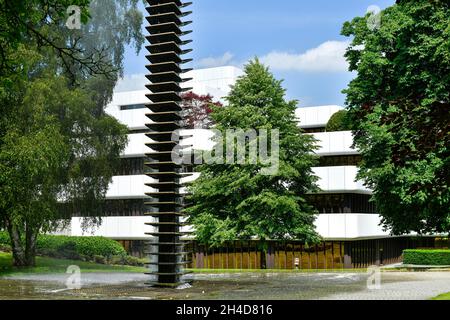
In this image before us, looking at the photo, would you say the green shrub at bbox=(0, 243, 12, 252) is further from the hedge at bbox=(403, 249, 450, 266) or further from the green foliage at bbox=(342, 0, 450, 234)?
the hedge at bbox=(403, 249, 450, 266)

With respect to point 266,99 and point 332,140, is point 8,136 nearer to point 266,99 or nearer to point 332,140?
point 266,99

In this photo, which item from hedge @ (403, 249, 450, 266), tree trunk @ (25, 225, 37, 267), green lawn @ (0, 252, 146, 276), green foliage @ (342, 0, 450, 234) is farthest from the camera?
hedge @ (403, 249, 450, 266)

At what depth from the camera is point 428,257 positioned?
46406 mm

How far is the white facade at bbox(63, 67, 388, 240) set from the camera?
46.1 m

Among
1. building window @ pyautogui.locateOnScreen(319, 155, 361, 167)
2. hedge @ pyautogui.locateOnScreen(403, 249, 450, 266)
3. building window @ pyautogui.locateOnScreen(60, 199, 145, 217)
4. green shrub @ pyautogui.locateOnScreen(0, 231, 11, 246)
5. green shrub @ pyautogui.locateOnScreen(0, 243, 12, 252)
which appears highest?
building window @ pyautogui.locateOnScreen(319, 155, 361, 167)

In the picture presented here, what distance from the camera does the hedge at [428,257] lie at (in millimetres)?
45719

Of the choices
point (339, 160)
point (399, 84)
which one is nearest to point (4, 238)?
point (339, 160)

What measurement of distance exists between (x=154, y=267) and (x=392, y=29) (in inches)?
784

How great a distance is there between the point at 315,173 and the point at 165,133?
27933 millimetres

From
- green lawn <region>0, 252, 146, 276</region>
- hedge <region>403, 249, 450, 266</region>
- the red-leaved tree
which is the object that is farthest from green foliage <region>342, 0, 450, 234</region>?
the red-leaved tree

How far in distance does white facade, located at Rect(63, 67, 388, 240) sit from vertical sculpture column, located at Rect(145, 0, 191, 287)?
21520 mm

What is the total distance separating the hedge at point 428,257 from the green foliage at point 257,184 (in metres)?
11.4

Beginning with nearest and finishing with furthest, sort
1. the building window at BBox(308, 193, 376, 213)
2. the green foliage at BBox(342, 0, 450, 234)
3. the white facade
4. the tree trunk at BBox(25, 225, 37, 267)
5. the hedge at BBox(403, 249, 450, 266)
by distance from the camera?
1. the green foliage at BBox(342, 0, 450, 234)
2. the tree trunk at BBox(25, 225, 37, 267)
3. the hedge at BBox(403, 249, 450, 266)
4. the white facade
5. the building window at BBox(308, 193, 376, 213)

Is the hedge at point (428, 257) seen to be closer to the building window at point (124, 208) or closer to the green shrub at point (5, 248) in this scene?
the building window at point (124, 208)
